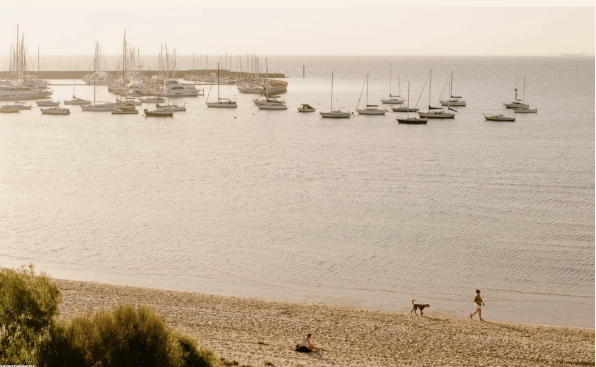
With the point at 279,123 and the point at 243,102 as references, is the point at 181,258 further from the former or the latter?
the point at 243,102

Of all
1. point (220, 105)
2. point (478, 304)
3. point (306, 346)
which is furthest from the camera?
point (220, 105)

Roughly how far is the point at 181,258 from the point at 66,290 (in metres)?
6.73

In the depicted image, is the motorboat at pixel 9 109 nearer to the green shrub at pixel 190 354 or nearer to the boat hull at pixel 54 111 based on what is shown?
the boat hull at pixel 54 111

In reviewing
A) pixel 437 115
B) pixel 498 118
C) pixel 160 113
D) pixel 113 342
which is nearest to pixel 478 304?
pixel 113 342

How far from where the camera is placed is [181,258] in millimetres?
32500

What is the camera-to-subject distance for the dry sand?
20.4 m

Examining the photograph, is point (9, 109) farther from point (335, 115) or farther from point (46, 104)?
point (335, 115)

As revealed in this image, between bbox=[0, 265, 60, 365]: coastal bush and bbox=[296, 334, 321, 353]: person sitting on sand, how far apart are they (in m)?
7.01

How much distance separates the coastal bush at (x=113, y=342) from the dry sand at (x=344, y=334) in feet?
13.1

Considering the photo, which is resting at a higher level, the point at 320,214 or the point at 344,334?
the point at 320,214

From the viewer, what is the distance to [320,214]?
40469 millimetres

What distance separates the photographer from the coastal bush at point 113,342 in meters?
15.0

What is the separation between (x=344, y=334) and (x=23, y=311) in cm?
997

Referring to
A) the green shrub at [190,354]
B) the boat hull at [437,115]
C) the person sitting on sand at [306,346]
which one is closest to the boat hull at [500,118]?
the boat hull at [437,115]
